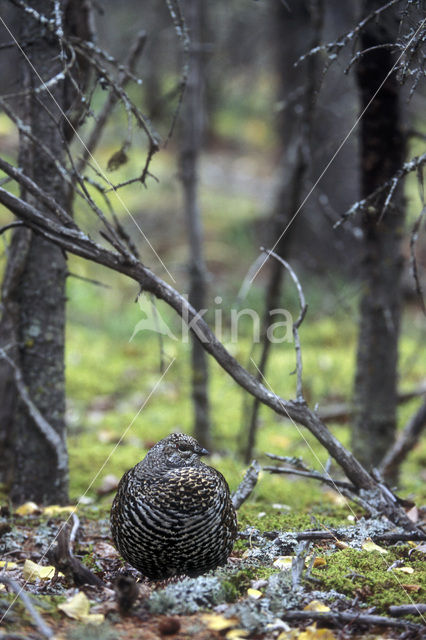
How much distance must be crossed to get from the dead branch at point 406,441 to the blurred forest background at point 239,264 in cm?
26

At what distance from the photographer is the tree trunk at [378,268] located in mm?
4195

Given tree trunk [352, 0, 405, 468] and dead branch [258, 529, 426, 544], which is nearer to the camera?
dead branch [258, 529, 426, 544]

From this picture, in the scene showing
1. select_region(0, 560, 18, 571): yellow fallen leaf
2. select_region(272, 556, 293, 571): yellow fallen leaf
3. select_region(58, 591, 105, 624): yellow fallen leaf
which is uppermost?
select_region(272, 556, 293, 571): yellow fallen leaf

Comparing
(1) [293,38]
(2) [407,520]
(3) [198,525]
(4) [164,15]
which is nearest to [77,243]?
(3) [198,525]

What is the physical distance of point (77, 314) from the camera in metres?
11.3

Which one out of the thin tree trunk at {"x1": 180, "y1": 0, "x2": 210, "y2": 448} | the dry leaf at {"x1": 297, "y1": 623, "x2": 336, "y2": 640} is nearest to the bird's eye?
the dry leaf at {"x1": 297, "y1": 623, "x2": 336, "y2": 640}

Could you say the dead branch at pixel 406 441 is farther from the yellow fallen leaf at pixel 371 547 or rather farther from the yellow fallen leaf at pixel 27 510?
the yellow fallen leaf at pixel 27 510

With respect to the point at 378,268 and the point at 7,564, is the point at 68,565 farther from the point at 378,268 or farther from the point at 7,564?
the point at 378,268

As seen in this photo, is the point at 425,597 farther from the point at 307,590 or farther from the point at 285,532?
the point at 285,532

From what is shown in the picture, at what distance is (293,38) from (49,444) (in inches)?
319

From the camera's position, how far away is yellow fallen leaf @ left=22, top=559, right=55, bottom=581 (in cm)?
269

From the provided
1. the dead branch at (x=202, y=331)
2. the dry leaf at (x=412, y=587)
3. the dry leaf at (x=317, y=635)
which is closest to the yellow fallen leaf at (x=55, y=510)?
the dead branch at (x=202, y=331)

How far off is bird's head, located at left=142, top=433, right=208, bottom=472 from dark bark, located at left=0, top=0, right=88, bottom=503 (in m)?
1.39

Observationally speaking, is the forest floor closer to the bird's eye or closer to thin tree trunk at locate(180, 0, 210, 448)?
the bird's eye
